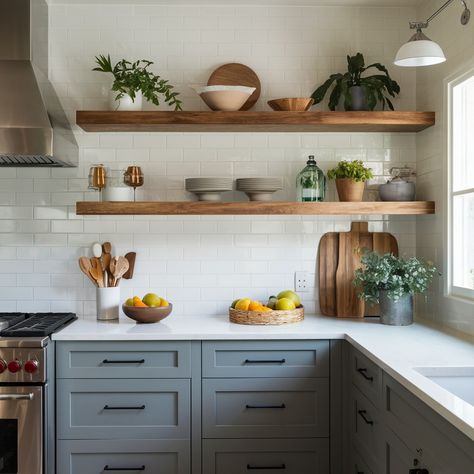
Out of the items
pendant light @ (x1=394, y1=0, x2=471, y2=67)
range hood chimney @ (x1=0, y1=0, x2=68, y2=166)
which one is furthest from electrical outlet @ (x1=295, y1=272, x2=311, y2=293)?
range hood chimney @ (x1=0, y1=0, x2=68, y2=166)

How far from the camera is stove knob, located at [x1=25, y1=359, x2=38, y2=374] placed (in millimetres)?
2883

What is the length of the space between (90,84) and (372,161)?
1.71 m

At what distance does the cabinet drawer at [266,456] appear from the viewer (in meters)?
3.04

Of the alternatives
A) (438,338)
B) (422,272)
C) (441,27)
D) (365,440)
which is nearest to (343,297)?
(422,272)

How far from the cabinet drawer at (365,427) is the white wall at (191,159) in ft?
2.95

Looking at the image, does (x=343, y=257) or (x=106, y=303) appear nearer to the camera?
(x=106, y=303)

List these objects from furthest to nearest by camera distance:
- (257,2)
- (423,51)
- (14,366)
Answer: (257,2) < (14,366) < (423,51)

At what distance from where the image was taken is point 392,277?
10.5 ft

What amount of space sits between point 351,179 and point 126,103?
1.30 m

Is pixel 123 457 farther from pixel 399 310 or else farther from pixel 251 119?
pixel 251 119

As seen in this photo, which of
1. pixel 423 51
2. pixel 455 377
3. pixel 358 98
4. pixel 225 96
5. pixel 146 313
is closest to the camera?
pixel 455 377

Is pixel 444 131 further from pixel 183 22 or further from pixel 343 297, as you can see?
pixel 183 22

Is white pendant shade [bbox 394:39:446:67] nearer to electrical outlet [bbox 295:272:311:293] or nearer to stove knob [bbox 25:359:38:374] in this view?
electrical outlet [bbox 295:272:311:293]

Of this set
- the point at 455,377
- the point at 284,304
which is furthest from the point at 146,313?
the point at 455,377
